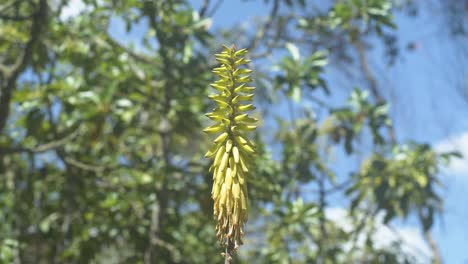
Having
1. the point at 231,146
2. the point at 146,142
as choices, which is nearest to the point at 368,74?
the point at 146,142

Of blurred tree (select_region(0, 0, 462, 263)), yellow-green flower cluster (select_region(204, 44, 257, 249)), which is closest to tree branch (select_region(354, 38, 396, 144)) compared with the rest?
blurred tree (select_region(0, 0, 462, 263))

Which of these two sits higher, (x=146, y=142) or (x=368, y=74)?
(x=368, y=74)

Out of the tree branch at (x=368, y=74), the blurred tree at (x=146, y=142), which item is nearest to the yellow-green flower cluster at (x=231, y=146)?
the blurred tree at (x=146, y=142)

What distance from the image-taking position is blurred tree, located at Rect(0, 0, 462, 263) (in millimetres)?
3809

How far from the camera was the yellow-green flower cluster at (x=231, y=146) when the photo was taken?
1.12m

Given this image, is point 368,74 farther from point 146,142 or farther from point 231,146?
point 231,146

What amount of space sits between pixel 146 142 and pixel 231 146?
3990mm

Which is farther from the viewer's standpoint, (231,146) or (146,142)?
A: (146,142)

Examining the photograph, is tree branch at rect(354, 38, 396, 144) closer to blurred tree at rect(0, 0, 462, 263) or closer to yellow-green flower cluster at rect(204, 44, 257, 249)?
blurred tree at rect(0, 0, 462, 263)

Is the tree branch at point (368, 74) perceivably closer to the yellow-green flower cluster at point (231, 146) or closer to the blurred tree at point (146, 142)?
the blurred tree at point (146, 142)

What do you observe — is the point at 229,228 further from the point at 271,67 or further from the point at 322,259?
the point at 322,259

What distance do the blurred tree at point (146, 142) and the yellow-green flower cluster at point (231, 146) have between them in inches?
92.7

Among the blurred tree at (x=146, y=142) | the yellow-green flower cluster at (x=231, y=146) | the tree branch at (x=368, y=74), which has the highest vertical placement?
the tree branch at (x=368, y=74)

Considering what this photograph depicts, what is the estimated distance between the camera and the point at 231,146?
3.89 ft
